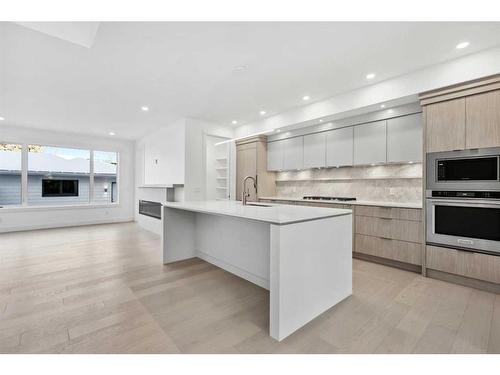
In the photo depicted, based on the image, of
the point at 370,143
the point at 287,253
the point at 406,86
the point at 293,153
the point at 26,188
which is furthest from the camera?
the point at 26,188

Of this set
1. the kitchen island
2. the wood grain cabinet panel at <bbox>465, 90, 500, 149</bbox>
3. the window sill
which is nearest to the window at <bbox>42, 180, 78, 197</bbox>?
the window sill

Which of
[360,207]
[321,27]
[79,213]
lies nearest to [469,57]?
[321,27]

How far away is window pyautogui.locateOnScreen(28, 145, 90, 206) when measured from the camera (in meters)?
6.11

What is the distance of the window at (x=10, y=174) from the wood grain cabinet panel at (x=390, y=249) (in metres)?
7.86

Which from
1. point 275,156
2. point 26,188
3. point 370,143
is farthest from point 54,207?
point 370,143

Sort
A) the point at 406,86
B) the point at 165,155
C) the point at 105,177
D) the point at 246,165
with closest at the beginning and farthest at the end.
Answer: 1. the point at 406,86
2. the point at 246,165
3. the point at 165,155
4. the point at 105,177

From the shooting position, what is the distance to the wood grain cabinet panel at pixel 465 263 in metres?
2.43

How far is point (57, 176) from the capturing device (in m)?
6.47

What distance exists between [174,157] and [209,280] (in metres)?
3.43

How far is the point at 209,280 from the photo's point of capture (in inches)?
108

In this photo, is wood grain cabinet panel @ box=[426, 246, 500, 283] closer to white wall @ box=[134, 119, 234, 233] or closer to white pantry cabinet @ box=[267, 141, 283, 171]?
white pantry cabinet @ box=[267, 141, 283, 171]

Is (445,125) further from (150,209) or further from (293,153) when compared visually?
(150,209)

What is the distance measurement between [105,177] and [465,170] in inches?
326
